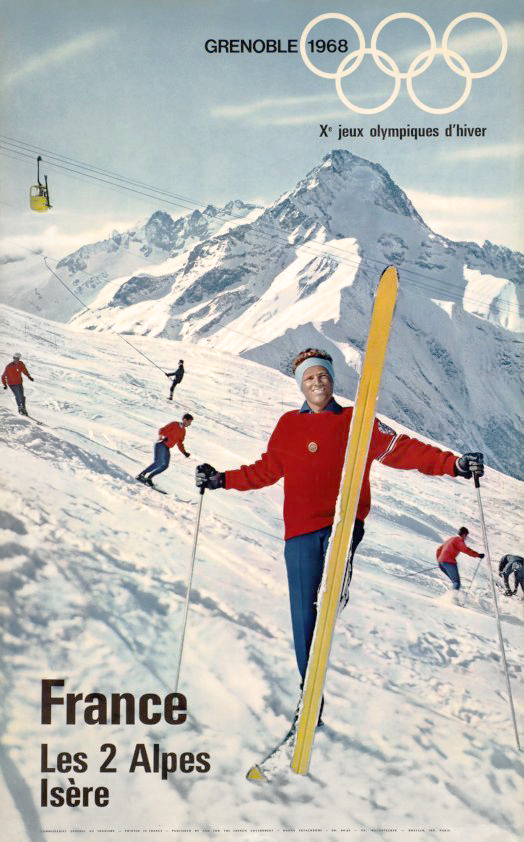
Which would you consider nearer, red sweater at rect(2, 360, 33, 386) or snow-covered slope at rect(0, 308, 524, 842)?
snow-covered slope at rect(0, 308, 524, 842)

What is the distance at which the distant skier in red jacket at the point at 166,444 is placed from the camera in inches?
151

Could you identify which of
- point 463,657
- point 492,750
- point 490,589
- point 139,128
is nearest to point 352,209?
point 139,128

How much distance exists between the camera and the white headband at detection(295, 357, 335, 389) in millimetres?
3121

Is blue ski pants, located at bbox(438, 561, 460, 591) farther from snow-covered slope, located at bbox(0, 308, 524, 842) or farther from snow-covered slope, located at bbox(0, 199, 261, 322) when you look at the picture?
snow-covered slope, located at bbox(0, 199, 261, 322)

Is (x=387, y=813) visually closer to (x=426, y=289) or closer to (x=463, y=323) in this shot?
(x=426, y=289)

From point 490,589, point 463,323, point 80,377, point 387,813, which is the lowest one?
point 387,813

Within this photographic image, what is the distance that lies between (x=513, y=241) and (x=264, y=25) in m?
1.86

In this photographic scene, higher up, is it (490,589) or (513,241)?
(513,241)

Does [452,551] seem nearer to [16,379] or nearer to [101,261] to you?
[16,379]

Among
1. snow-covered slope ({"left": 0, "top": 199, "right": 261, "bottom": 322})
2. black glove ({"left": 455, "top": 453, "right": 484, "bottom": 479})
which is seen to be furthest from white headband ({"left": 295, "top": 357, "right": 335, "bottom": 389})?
snow-covered slope ({"left": 0, "top": 199, "right": 261, "bottom": 322})

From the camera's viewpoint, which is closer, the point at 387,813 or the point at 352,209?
the point at 387,813

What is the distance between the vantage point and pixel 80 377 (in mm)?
4148

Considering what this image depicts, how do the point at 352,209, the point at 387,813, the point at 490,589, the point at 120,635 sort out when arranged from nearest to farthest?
the point at 387,813 → the point at 120,635 → the point at 490,589 → the point at 352,209

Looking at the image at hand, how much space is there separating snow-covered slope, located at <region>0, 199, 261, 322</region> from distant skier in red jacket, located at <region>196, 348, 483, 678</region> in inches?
59.2
